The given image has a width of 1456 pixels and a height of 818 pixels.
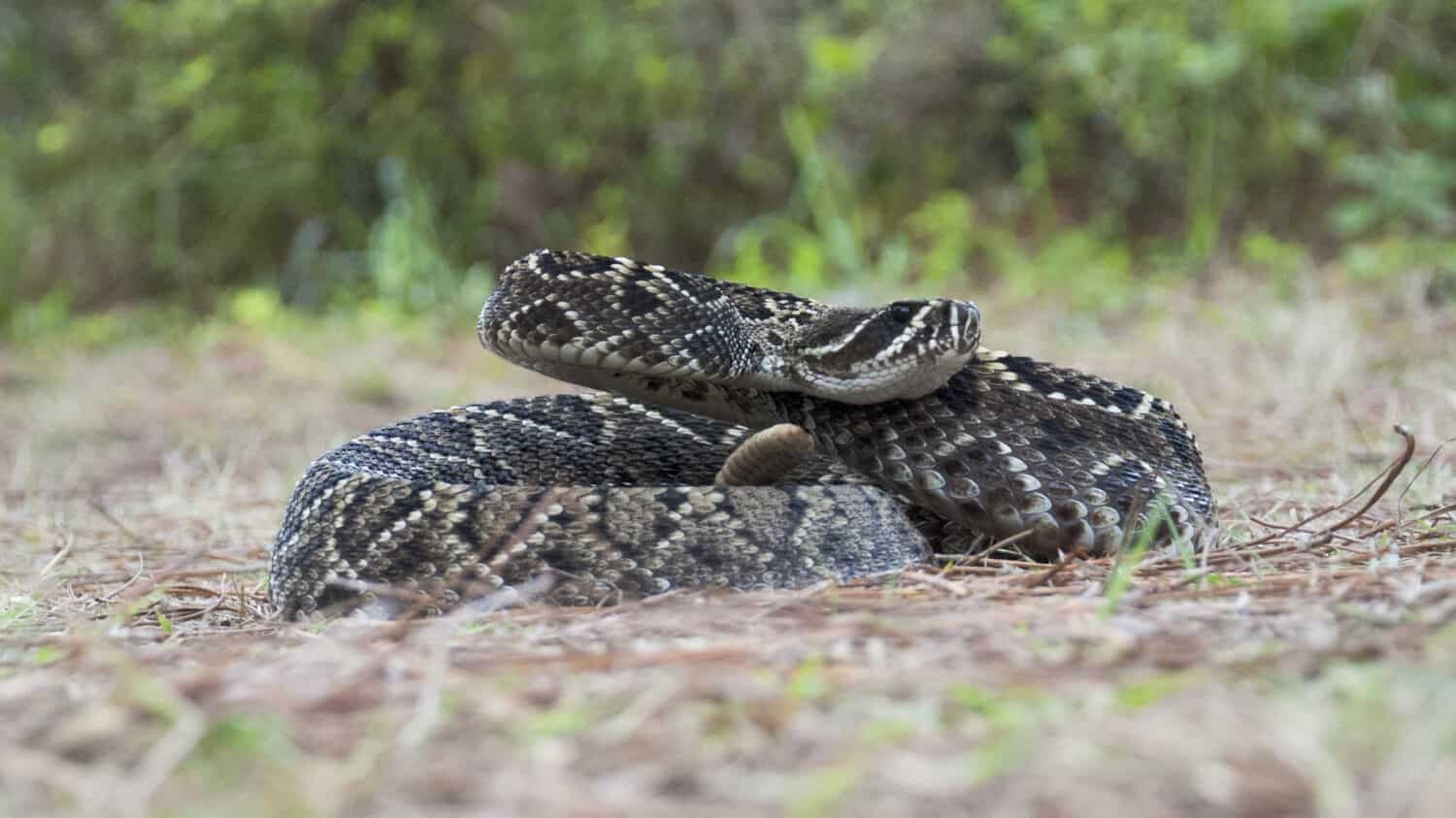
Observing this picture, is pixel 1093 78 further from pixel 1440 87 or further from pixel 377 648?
pixel 377 648

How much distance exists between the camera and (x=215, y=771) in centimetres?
170

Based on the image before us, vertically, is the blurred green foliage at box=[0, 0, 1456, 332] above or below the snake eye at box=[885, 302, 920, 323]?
above

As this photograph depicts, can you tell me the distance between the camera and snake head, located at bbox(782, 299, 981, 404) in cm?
357

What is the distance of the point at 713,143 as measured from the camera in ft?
39.8

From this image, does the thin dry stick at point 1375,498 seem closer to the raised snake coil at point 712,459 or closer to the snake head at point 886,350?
the raised snake coil at point 712,459

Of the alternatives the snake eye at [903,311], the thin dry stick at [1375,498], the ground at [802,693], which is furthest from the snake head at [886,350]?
the thin dry stick at [1375,498]

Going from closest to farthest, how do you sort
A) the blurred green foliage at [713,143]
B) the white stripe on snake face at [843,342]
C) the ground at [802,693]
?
the ground at [802,693], the white stripe on snake face at [843,342], the blurred green foliage at [713,143]

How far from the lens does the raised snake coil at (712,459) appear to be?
3189 millimetres

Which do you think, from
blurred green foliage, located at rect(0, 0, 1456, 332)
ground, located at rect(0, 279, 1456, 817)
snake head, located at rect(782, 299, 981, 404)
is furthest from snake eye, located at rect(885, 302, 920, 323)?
blurred green foliage, located at rect(0, 0, 1456, 332)

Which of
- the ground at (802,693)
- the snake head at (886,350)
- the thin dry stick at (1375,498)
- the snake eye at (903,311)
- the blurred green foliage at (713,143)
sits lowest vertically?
the ground at (802,693)

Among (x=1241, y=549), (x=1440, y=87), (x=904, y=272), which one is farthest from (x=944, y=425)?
(x=1440, y=87)

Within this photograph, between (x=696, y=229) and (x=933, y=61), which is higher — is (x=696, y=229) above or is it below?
below

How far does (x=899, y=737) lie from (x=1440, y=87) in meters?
9.55

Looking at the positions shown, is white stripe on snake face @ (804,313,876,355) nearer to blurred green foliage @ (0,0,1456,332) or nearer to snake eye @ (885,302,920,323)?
snake eye @ (885,302,920,323)
